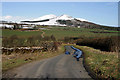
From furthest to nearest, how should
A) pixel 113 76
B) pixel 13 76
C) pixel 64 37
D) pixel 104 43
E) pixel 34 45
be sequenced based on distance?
pixel 64 37, pixel 104 43, pixel 34 45, pixel 13 76, pixel 113 76

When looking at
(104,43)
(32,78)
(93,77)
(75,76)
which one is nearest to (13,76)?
(32,78)

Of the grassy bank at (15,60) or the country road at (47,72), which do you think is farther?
the grassy bank at (15,60)

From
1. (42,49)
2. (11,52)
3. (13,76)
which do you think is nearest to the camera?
(13,76)

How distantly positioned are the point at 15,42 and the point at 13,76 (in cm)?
2524

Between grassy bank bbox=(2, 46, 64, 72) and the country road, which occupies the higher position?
grassy bank bbox=(2, 46, 64, 72)

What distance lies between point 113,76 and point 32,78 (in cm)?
844

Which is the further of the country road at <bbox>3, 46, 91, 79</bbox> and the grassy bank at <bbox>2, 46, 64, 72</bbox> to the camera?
the grassy bank at <bbox>2, 46, 64, 72</bbox>

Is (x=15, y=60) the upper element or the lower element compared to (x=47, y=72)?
upper

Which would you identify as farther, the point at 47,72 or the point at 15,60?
the point at 15,60

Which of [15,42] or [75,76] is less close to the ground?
[15,42]

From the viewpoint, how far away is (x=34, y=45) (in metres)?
40.8

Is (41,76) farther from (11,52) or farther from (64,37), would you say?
(64,37)

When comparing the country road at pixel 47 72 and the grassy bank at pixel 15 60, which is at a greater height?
the grassy bank at pixel 15 60

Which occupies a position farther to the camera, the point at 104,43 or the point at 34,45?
the point at 104,43
